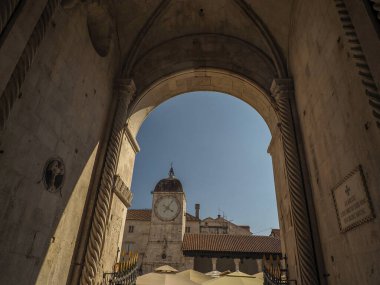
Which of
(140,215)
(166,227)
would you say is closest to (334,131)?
(166,227)

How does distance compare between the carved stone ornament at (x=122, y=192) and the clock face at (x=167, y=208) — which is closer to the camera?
the carved stone ornament at (x=122, y=192)

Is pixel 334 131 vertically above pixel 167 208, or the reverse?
pixel 167 208

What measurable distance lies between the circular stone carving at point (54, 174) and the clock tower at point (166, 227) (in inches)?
1054

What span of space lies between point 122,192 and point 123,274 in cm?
196

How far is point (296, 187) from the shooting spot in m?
5.73

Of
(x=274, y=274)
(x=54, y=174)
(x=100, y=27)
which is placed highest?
(x=100, y=27)

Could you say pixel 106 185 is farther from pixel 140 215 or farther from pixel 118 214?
pixel 140 215

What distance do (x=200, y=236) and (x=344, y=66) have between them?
1147 inches

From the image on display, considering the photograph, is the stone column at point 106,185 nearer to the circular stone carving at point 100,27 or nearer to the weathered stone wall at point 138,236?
the circular stone carving at point 100,27

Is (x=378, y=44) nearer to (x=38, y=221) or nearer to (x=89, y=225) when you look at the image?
(x=38, y=221)

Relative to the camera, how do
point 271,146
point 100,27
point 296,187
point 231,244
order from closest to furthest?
point 296,187, point 100,27, point 271,146, point 231,244

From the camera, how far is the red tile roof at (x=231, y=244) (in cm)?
2725

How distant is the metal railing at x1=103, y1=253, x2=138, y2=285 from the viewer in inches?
231

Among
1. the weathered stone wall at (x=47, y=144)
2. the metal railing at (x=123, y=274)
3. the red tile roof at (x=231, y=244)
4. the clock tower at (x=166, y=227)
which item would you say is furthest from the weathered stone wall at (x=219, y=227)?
the weathered stone wall at (x=47, y=144)
